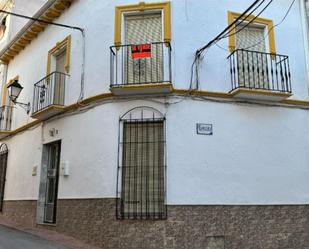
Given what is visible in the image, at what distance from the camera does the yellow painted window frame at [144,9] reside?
880 centimetres

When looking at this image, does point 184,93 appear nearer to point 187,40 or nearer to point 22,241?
point 187,40

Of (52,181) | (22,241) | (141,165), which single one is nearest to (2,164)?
(52,181)

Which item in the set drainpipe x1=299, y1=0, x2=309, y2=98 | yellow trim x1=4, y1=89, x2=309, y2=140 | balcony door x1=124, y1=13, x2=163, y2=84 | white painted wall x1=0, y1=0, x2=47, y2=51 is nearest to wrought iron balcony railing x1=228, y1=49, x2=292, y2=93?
yellow trim x1=4, y1=89, x2=309, y2=140

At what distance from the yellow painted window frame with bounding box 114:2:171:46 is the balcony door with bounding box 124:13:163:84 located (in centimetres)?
20

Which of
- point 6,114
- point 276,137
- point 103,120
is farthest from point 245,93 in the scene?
point 6,114

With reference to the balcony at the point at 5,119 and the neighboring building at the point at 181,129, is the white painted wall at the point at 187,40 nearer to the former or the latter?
the neighboring building at the point at 181,129

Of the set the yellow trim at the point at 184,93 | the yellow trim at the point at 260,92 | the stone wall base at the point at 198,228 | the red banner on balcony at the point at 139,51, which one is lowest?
the stone wall base at the point at 198,228

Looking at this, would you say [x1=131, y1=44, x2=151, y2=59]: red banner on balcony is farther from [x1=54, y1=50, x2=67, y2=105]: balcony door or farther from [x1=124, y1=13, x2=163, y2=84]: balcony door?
[x1=54, y1=50, x2=67, y2=105]: balcony door

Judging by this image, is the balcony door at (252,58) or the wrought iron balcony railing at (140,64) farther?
the balcony door at (252,58)

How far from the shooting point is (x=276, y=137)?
29.3ft

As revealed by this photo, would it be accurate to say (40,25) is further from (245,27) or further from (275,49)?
(275,49)

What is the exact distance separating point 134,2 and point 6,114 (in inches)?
278

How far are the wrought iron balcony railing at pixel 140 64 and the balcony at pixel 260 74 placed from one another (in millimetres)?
1614

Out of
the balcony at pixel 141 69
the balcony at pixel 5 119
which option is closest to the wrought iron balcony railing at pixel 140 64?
the balcony at pixel 141 69
